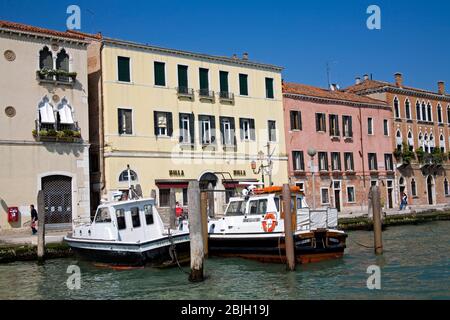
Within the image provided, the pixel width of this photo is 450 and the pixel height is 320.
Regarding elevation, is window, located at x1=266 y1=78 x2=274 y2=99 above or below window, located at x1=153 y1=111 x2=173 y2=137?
above

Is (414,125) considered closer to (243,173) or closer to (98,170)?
(243,173)

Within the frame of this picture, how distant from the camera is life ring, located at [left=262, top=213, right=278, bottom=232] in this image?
18.8 meters

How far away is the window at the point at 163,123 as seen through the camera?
3042 centimetres

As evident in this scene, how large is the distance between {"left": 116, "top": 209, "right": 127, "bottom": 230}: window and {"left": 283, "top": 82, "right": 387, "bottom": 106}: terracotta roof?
20240 mm

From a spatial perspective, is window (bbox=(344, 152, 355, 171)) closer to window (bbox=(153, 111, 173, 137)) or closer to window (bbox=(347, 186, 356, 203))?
window (bbox=(347, 186, 356, 203))

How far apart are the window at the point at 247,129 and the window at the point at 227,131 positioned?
70 centimetres

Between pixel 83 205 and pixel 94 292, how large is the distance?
1309 centimetres

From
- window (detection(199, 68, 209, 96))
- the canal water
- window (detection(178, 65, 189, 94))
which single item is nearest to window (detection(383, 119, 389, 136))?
window (detection(199, 68, 209, 96))

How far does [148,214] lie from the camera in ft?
63.5

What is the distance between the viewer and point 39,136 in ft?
86.4

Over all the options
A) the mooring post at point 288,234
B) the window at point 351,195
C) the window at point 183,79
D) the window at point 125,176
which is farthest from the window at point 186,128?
the mooring post at point 288,234

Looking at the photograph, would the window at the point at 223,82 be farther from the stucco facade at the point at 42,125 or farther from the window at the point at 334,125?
the window at the point at 334,125
